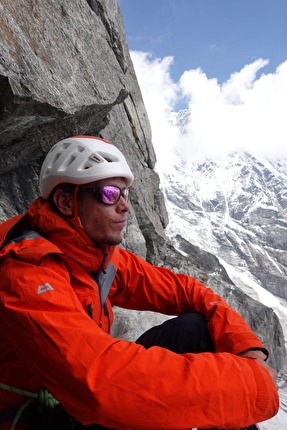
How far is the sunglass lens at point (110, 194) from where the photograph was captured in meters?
3.32

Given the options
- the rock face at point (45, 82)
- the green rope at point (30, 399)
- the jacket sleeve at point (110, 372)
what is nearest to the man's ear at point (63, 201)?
the jacket sleeve at point (110, 372)

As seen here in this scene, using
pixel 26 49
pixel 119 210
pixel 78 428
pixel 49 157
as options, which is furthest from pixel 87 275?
pixel 26 49

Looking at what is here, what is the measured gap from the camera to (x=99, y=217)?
3271 millimetres

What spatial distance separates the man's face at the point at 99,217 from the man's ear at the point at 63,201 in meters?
0.10

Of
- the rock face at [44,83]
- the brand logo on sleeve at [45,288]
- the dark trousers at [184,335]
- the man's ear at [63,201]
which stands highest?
the rock face at [44,83]

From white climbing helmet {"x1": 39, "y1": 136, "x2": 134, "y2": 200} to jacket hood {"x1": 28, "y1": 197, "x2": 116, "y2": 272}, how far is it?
1.34 feet

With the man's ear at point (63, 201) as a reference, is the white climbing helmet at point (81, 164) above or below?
above

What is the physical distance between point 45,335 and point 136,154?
16113mm

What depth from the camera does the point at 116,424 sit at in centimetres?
215

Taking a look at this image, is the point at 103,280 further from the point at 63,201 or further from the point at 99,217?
the point at 63,201

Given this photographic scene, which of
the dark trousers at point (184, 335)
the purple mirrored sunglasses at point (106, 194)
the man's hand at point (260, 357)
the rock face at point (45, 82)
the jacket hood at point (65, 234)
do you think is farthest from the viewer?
the rock face at point (45, 82)

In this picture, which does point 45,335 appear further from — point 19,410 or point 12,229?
point 12,229

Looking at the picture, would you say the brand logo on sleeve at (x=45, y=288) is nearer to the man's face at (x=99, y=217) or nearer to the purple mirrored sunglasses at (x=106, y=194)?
the man's face at (x=99, y=217)

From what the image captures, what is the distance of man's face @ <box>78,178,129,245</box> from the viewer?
322 cm
